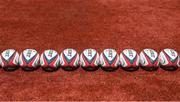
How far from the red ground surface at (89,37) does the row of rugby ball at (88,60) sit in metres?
0.50

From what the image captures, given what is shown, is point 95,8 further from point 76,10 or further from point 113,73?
point 113,73

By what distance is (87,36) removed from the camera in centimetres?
1695

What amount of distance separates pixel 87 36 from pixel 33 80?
5.06 meters

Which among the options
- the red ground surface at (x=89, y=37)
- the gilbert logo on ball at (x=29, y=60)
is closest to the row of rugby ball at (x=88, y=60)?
the gilbert logo on ball at (x=29, y=60)

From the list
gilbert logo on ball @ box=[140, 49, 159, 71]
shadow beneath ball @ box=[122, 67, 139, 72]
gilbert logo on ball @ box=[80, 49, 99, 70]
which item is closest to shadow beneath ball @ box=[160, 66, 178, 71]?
gilbert logo on ball @ box=[140, 49, 159, 71]

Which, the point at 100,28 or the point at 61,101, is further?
the point at 100,28

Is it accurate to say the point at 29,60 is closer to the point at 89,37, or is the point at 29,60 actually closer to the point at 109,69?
the point at 109,69

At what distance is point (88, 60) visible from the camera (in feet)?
44.6

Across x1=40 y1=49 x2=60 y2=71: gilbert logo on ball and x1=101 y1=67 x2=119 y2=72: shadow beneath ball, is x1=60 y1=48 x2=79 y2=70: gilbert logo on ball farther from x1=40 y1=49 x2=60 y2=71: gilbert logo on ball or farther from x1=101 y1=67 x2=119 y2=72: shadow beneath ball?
x1=101 y1=67 x2=119 y2=72: shadow beneath ball

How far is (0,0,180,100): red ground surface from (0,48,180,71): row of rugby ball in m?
0.50

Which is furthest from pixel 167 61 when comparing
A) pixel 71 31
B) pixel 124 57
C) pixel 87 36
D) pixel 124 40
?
pixel 71 31

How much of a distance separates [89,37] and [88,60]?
3.56m

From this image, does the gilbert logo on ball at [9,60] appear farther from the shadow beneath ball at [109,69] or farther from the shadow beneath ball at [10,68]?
the shadow beneath ball at [109,69]

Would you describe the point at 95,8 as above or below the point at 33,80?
above
